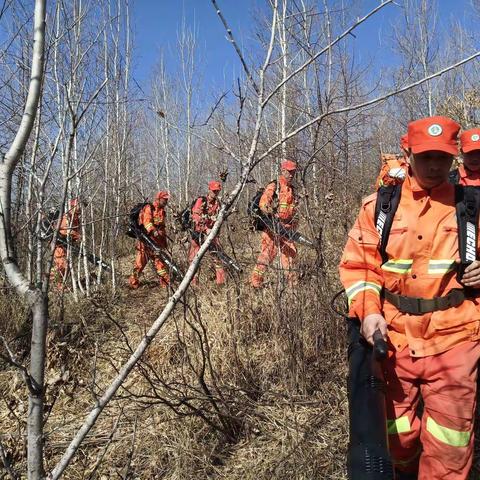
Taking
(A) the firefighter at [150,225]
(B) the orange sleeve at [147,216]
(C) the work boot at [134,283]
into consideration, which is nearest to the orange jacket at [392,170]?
(A) the firefighter at [150,225]

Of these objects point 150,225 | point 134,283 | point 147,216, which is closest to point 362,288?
point 150,225

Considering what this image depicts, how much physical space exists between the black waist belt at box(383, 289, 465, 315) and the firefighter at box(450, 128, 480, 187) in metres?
1.87

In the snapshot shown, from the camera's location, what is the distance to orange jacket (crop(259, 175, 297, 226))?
413 cm

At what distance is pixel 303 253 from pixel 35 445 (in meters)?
2.88

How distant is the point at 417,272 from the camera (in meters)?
1.95

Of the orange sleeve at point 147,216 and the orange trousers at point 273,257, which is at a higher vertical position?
the orange sleeve at point 147,216

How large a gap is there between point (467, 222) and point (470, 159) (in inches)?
76.6

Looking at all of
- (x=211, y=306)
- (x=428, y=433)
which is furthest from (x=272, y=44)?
(x=211, y=306)

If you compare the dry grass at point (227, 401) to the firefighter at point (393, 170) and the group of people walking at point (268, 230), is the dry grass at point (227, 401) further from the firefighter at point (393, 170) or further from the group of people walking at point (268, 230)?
the firefighter at point (393, 170)

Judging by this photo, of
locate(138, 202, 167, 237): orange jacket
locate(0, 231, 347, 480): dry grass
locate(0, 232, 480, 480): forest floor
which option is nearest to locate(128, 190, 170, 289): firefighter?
locate(138, 202, 167, 237): orange jacket

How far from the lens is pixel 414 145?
197 cm

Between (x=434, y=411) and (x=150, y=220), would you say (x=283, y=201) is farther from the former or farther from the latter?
(x=150, y=220)

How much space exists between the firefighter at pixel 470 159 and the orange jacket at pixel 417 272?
5.73ft

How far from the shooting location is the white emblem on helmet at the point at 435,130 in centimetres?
191
